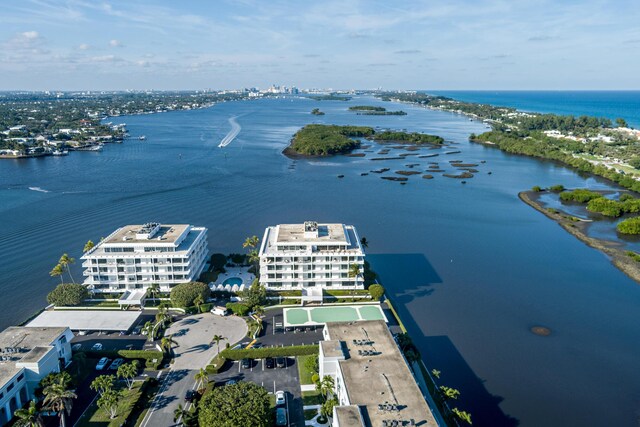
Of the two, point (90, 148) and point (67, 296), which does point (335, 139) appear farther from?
point (67, 296)

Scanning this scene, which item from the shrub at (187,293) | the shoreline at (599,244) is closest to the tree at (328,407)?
the shrub at (187,293)

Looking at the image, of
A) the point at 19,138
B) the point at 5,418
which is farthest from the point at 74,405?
the point at 19,138

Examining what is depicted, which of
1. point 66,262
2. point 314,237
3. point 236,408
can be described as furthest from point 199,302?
point 236,408

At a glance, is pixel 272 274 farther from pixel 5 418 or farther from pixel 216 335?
pixel 5 418

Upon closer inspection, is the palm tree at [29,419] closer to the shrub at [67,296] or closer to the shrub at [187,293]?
the shrub at [187,293]

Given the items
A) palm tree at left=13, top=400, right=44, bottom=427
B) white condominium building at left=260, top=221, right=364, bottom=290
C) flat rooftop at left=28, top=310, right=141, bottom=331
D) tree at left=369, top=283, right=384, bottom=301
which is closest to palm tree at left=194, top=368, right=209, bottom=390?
palm tree at left=13, top=400, right=44, bottom=427

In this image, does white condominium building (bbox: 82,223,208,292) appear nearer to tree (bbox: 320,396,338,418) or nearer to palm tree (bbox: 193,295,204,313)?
palm tree (bbox: 193,295,204,313)
